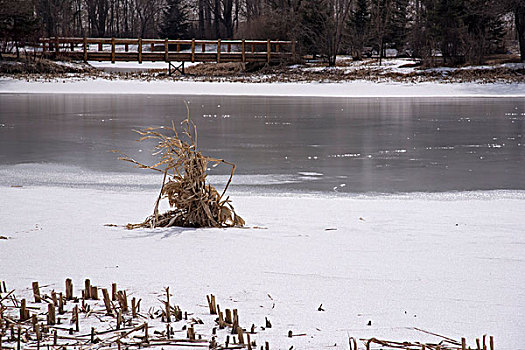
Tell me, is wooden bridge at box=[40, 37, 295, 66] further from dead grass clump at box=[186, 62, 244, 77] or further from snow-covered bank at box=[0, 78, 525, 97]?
snow-covered bank at box=[0, 78, 525, 97]

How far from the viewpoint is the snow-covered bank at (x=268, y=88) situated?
1195 inches

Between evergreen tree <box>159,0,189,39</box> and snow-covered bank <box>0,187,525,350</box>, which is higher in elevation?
evergreen tree <box>159,0,189,39</box>

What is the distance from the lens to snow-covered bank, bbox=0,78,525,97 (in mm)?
30344

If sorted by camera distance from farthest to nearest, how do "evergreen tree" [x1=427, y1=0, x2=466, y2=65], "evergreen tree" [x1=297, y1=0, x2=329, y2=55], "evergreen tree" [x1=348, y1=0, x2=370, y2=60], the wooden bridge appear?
"evergreen tree" [x1=348, y1=0, x2=370, y2=60], "evergreen tree" [x1=297, y1=0, x2=329, y2=55], the wooden bridge, "evergreen tree" [x1=427, y1=0, x2=466, y2=65]

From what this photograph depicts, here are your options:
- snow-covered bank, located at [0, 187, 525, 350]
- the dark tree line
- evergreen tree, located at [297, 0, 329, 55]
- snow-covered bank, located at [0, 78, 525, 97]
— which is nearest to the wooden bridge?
evergreen tree, located at [297, 0, 329, 55]

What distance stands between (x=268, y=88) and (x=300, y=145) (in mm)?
20733

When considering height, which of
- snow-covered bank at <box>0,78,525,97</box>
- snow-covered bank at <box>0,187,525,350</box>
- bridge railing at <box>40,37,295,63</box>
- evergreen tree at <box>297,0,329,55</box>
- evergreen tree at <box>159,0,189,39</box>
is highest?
evergreen tree at <box>159,0,189,39</box>

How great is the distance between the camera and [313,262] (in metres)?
4.48

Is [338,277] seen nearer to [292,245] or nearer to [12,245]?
[292,245]

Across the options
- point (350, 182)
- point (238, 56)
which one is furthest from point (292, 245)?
point (238, 56)

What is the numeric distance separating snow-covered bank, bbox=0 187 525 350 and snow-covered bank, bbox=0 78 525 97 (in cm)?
2406

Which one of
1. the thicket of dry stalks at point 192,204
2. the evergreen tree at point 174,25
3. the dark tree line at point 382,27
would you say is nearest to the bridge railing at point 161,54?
the dark tree line at point 382,27

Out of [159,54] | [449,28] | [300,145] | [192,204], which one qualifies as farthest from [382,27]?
[192,204]

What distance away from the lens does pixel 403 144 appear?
12.4 meters
